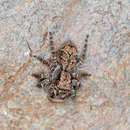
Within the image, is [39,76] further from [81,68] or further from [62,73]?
[81,68]

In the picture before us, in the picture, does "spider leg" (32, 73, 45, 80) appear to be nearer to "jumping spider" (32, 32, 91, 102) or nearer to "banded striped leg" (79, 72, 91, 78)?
"jumping spider" (32, 32, 91, 102)

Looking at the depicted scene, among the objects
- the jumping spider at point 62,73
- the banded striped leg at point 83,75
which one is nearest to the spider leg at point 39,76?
the jumping spider at point 62,73

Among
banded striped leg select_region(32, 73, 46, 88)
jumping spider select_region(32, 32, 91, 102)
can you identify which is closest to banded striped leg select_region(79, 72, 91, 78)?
jumping spider select_region(32, 32, 91, 102)

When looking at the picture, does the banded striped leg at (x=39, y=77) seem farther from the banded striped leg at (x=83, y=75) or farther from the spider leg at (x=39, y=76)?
the banded striped leg at (x=83, y=75)

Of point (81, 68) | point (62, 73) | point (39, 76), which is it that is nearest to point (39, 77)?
point (39, 76)

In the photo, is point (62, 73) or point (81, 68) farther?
point (81, 68)

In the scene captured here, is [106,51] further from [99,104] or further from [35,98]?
[35,98]
